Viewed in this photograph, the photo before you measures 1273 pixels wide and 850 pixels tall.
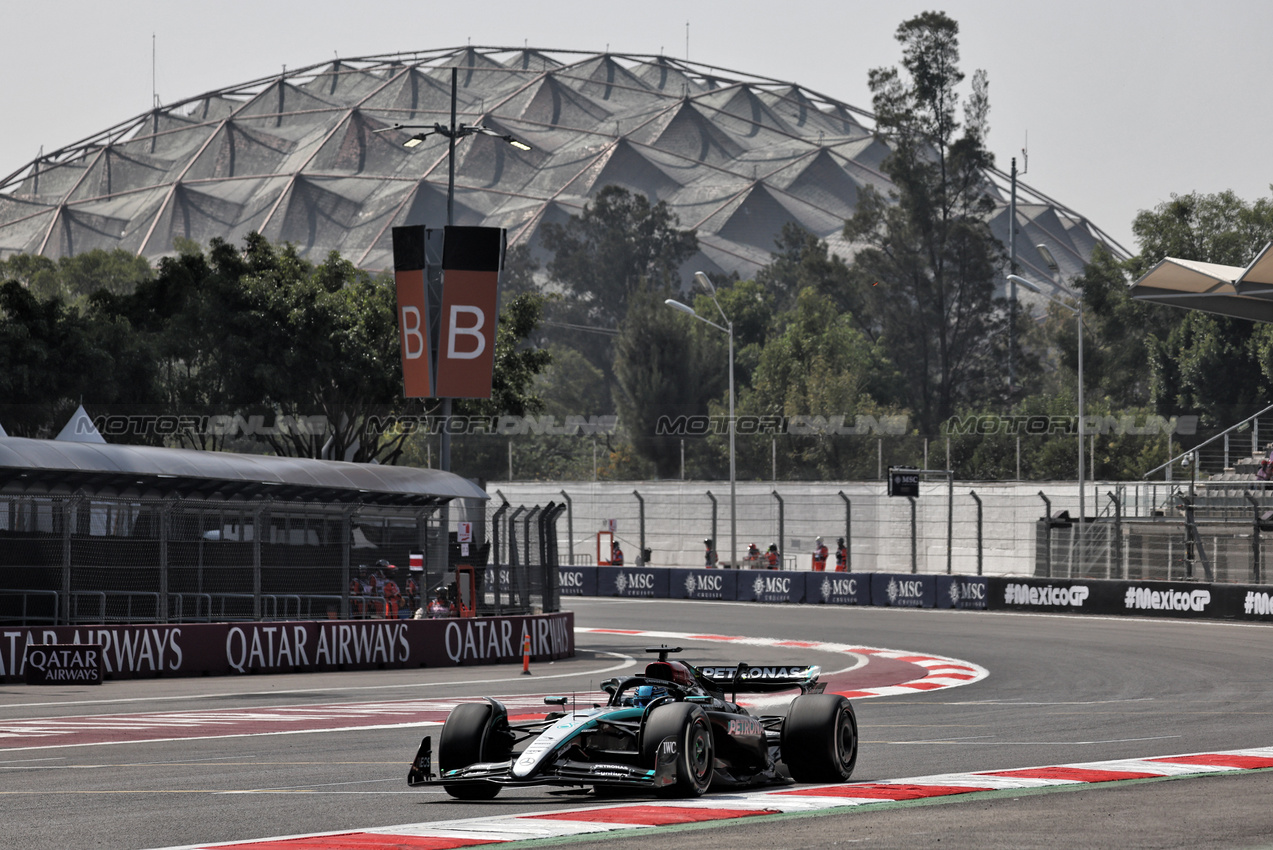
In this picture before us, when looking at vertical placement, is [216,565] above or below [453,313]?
below

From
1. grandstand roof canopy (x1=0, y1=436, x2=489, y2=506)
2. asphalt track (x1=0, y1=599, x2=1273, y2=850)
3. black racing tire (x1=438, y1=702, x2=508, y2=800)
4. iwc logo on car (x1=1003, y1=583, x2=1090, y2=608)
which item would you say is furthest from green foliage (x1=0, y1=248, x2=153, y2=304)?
black racing tire (x1=438, y1=702, x2=508, y2=800)

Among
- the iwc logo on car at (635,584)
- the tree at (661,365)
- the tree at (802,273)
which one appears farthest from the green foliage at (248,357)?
the tree at (802,273)

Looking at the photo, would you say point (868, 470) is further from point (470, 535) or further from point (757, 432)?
point (470, 535)

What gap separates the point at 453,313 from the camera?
1231 inches

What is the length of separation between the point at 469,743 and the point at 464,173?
6835 inches

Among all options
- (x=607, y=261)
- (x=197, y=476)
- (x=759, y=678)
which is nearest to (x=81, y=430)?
(x=197, y=476)

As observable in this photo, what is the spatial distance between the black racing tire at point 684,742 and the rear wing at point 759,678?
3.59ft

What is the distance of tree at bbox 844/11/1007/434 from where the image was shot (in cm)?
9131

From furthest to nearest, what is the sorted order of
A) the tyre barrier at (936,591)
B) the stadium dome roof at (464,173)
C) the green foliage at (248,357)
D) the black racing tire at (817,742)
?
the stadium dome roof at (464,173), the green foliage at (248,357), the tyre barrier at (936,591), the black racing tire at (817,742)

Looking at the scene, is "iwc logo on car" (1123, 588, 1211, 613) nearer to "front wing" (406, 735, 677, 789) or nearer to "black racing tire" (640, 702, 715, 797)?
"black racing tire" (640, 702, 715, 797)

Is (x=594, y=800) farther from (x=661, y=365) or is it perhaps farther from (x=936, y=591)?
(x=661, y=365)

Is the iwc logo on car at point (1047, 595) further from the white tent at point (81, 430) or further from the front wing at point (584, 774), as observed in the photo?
the front wing at point (584, 774)

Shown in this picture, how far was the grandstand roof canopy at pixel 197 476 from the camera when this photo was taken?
27359mm

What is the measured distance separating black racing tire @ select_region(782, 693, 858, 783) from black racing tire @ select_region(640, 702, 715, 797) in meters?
0.92
